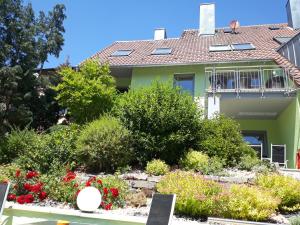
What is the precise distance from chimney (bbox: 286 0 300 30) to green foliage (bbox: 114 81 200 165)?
495 inches

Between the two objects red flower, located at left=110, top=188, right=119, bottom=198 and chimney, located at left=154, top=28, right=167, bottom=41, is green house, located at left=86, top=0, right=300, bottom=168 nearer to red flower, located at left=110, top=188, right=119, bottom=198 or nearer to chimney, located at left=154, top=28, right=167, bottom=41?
chimney, located at left=154, top=28, right=167, bottom=41

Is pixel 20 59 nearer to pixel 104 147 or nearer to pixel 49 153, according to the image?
pixel 49 153

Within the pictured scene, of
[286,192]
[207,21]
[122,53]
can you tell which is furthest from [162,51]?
[286,192]

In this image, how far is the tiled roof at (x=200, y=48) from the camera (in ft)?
53.3

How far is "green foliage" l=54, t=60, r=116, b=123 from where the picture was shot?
14.4 metres

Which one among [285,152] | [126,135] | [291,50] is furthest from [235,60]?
[126,135]

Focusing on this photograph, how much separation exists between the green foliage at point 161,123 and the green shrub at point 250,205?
12.9ft

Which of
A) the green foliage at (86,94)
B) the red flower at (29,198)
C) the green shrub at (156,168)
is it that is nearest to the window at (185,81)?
the green foliage at (86,94)

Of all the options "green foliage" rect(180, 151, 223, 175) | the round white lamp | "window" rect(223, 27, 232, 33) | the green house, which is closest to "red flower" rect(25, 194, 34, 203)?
the round white lamp

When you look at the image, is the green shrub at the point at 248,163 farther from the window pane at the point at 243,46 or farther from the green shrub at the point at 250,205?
the window pane at the point at 243,46

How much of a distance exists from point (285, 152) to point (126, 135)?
8.07 meters

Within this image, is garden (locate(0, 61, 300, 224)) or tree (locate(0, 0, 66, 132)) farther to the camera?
tree (locate(0, 0, 66, 132))

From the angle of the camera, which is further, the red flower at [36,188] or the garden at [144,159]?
the red flower at [36,188]

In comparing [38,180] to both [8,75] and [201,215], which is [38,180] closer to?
[201,215]
